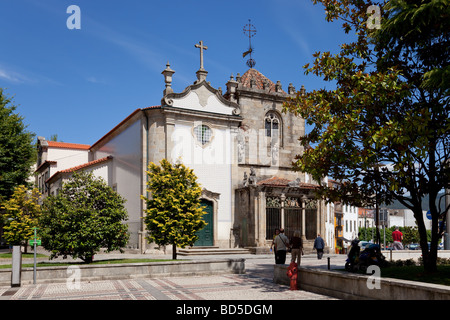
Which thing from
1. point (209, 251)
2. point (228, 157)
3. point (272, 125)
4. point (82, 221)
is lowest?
point (209, 251)

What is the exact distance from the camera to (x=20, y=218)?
27.0 meters

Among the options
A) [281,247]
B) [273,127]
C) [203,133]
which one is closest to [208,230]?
[203,133]

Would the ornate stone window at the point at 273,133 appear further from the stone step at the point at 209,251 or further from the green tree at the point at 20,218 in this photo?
the green tree at the point at 20,218

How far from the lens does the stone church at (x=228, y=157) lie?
96.9 ft

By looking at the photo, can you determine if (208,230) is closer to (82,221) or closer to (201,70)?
(201,70)

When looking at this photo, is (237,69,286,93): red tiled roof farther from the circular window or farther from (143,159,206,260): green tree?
(143,159,206,260): green tree

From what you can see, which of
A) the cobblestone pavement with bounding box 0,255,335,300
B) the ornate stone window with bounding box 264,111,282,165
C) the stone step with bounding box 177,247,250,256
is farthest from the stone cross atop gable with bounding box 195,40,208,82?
the cobblestone pavement with bounding box 0,255,335,300

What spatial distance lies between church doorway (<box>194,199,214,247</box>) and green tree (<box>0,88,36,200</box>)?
15825 mm

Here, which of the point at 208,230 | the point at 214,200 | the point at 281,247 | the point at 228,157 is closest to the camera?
the point at 281,247

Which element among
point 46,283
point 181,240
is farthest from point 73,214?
Result: point 181,240

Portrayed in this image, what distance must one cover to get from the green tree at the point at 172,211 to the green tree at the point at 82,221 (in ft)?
4.73

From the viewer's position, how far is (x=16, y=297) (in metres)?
11.8

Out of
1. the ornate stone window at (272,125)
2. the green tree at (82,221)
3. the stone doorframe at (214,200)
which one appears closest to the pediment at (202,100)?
the ornate stone window at (272,125)

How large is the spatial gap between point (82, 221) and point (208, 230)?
1440 cm
